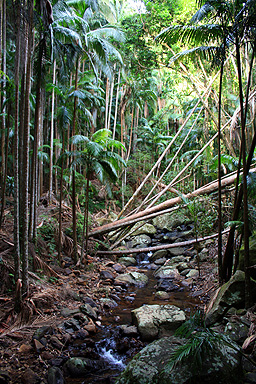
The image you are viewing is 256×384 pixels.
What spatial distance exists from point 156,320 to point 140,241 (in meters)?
7.96

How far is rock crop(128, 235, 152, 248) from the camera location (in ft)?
43.4

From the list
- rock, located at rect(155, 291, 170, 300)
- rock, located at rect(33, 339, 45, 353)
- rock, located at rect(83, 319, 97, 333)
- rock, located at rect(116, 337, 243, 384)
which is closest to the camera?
rock, located at rect(116, 337, 243, 384)

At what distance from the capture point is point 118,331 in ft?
18.3

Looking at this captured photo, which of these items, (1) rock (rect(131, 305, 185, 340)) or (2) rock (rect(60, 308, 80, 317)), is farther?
(2) rock (rect(60, 308, 80, 317))

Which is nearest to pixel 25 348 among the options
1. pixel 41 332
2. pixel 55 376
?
pixel 41 332

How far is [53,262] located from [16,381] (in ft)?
15.2

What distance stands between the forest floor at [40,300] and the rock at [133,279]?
59 centimetres

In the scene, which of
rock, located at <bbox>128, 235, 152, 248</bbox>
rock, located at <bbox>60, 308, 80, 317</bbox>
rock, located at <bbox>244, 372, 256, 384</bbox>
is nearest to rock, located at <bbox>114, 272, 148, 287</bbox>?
rock, located at <bbox>60, 308, 80, 317</bbox>

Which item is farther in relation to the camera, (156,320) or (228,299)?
(156,320)

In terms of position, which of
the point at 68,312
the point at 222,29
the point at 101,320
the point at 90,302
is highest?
the point at 222,29

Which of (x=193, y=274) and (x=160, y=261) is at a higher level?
(x=193, y=274)

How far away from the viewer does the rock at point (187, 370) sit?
2816 millimetres

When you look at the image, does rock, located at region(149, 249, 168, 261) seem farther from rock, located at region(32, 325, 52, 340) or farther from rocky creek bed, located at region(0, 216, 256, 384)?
rock, located at region(32, 325, 52, 340)

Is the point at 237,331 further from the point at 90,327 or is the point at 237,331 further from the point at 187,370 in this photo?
the point at 90,327
